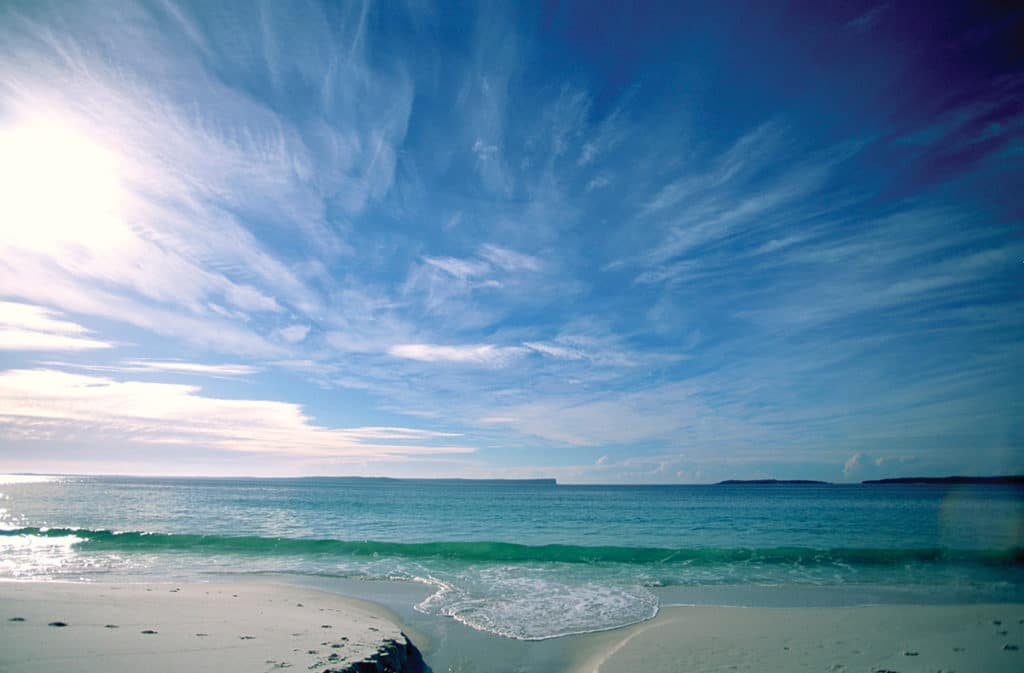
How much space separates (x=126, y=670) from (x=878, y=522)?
148 feet

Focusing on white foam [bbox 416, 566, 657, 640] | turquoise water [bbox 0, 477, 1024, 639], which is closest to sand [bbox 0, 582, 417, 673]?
white foam [bbox 416, 566, 657, 640]

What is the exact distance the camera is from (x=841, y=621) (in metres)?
10.0

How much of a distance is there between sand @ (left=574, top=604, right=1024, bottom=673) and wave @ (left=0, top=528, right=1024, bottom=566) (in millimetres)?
8147

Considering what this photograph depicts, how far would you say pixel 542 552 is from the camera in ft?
68.3

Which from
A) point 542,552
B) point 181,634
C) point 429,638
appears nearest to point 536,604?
point 429,638

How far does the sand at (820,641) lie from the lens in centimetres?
755

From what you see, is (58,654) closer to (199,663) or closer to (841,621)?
(199,663)

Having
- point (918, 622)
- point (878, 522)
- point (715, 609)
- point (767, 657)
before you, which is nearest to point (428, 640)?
point (767, 657)

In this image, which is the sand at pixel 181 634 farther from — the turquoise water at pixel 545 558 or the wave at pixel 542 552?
the wave at pixel 542 552

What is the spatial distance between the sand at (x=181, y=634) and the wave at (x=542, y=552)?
1030 centimetres

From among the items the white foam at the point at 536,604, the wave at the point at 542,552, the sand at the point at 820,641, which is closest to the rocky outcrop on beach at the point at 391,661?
the white foam at the point at 536,604

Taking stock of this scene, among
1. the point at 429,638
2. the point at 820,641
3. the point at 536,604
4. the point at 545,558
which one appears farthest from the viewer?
the point at 545,558

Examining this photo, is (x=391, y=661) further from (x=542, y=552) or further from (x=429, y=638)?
(x=542, y=552)

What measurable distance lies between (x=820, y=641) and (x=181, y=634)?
11.0 meters
